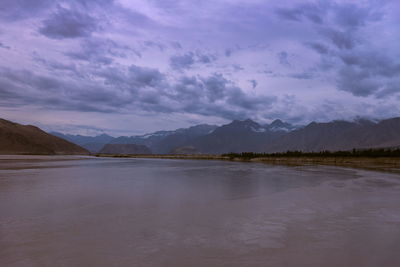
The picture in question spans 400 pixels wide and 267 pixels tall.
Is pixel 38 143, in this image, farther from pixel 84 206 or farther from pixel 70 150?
pixel 84 206

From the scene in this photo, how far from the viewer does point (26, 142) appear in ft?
541

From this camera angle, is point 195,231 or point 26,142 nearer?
point 195,231

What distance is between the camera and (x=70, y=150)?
19550cm

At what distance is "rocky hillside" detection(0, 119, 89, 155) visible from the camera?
153375 millimetres

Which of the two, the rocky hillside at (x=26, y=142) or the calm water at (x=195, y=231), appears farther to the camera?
the rocky hillside at (x=26, y=142)

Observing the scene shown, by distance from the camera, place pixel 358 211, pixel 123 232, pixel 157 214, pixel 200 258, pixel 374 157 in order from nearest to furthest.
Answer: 1. pixel 200 258
2. pixel 123 232
3. pixel 157 214
4. pixel 358 211
5. pixel 374 157

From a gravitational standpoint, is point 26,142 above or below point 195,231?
above

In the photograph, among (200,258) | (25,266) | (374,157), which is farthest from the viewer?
(374,157)

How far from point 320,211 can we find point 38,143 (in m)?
184

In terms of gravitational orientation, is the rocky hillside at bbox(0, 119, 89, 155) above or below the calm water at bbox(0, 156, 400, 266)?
above

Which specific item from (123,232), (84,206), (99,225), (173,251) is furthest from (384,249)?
(84,206)

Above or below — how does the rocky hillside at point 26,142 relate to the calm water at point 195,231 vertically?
above

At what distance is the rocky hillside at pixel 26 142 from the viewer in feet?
503

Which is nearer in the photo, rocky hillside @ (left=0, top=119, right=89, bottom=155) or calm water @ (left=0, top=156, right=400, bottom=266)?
calm water @ (left=0, top=156, right=400, bottom=266)
